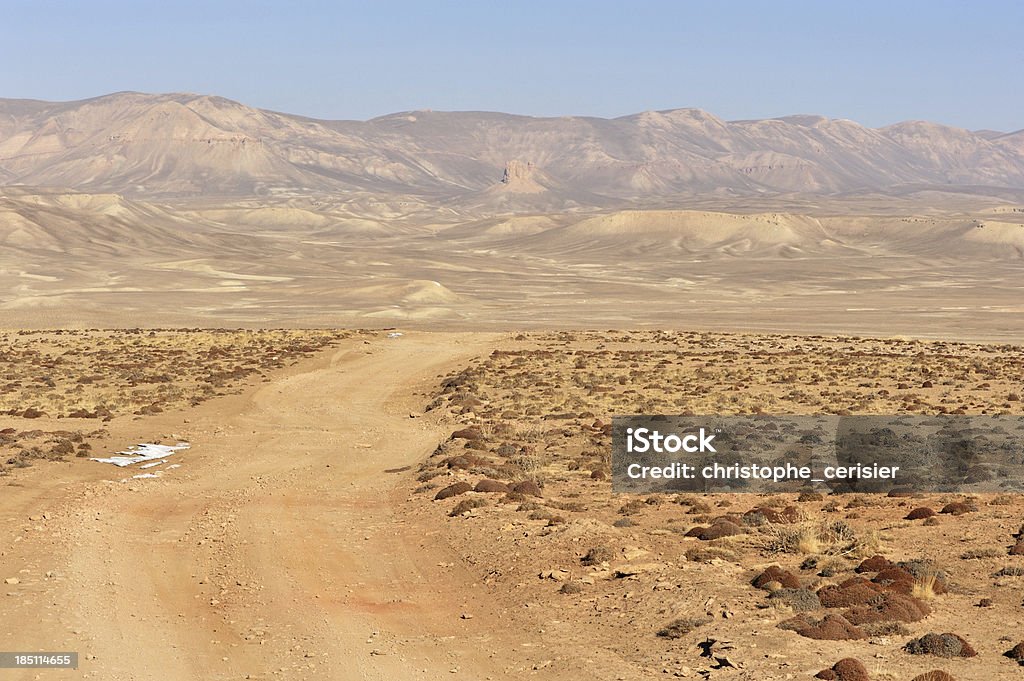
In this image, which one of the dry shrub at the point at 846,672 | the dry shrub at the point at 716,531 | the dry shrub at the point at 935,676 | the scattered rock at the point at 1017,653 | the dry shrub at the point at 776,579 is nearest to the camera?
the dry shrub at the point at 935,676

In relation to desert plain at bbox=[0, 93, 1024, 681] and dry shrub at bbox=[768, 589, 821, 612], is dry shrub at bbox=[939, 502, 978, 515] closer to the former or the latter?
desert plain at bbox=[0, 93, 1024, 681]

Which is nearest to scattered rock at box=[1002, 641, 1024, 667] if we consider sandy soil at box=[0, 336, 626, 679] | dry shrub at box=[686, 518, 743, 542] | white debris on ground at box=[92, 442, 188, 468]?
sandy soil at box=[0, 336, 626, 679]

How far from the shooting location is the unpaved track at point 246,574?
14.5 metres

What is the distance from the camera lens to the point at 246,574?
18.2 metres

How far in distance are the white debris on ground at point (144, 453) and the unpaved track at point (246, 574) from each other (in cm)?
78

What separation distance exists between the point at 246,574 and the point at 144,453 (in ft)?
43.9

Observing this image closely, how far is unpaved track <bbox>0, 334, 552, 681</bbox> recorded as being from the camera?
14516 mm

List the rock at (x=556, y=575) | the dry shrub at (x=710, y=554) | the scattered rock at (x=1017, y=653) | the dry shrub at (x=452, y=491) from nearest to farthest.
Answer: the scattered rock at (x=1017, y=653) → the rock at (x=556, y=575) → the dry shrub at (x=710, y=554) → the dry shrub at (x=452, y=491)

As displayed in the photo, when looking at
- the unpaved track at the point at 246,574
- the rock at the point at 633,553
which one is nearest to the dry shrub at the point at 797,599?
the rock at the point at 633,553

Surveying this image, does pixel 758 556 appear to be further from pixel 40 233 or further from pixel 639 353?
pixel 40 233

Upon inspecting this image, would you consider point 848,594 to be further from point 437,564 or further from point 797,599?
point 437,564

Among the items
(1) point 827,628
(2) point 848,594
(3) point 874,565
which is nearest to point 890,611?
(2) point 848,594

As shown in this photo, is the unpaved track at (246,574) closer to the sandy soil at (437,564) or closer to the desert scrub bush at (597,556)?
the sandy soil at (437,564)

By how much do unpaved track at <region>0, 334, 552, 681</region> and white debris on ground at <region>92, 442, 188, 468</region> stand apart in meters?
0.78
